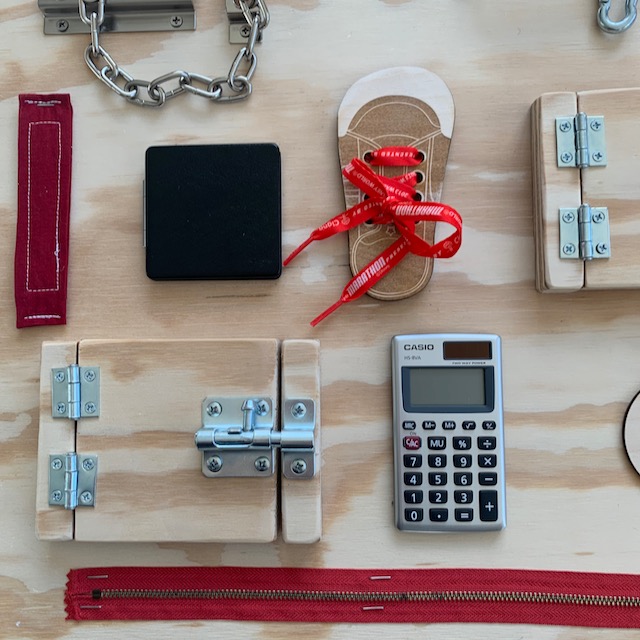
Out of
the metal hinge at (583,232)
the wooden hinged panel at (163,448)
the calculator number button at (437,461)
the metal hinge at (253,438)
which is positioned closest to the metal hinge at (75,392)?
the wooden hinged panel at (163,448)

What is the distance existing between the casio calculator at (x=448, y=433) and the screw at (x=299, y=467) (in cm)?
9

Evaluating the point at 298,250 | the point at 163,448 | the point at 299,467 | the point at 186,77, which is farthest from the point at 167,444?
the point at 186,77

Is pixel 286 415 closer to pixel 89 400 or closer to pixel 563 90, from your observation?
pixel 89 400

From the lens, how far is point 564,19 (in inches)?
26.0

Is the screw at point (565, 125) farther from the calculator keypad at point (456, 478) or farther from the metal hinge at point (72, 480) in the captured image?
the metal hinge at point (72, 480)

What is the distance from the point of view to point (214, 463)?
61 centimetres

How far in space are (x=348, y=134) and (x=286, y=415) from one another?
29cm

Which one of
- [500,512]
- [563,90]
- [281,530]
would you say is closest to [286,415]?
[281,530]

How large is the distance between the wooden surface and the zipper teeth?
28 millimetres

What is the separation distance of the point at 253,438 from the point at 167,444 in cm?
9

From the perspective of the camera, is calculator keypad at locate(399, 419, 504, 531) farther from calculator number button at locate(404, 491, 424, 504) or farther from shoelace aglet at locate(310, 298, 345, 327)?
shoelace aglet at locate(310, 298, 345, 327)

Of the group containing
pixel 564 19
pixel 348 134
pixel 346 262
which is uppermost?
pixel 564 19

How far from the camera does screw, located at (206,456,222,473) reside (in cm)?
61

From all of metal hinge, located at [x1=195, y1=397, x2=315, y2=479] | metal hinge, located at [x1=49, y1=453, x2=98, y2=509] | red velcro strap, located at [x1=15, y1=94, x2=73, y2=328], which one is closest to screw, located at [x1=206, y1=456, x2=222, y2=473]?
metal hinge, located at [x1=195, y1=397, x2=315, y2=479]
